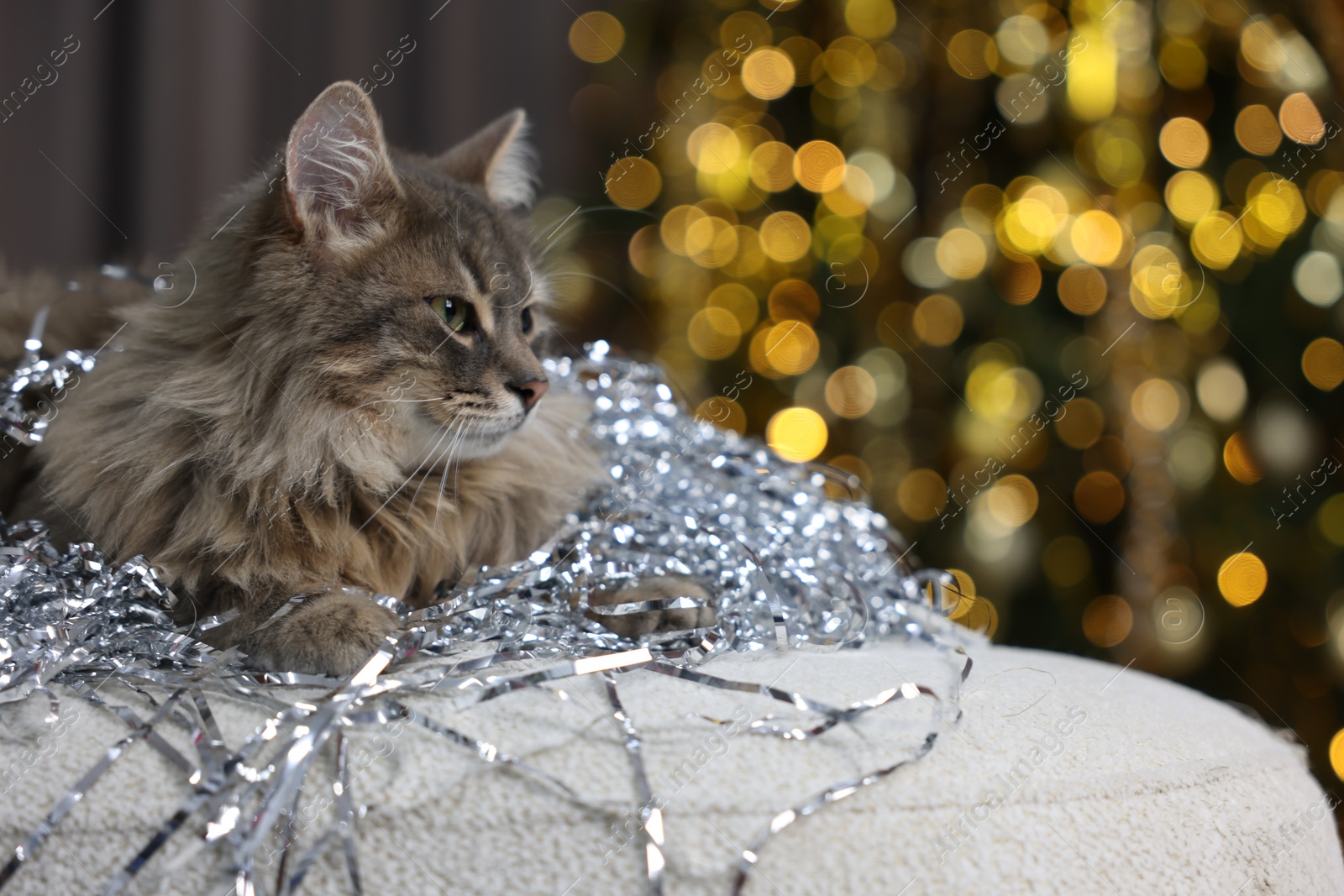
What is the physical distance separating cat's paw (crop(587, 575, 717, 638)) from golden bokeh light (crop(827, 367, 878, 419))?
125cm

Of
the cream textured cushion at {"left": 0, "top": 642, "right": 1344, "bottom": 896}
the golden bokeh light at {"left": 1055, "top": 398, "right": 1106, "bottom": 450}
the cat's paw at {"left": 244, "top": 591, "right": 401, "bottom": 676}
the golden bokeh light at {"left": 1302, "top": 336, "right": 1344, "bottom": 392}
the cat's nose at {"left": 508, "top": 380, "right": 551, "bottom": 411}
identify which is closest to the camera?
the cream textured cushion at {"left": 0, "top": 642, "right": 1344, "bottom": 896}

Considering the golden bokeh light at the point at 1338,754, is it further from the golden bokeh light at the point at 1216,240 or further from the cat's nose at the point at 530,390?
the cat's nose at the point at 530,390

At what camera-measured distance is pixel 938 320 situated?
2004 mm

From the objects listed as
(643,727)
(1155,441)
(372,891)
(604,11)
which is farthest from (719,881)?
(604,11)

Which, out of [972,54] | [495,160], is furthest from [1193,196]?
[495,160]

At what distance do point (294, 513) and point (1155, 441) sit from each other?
1.72 meters

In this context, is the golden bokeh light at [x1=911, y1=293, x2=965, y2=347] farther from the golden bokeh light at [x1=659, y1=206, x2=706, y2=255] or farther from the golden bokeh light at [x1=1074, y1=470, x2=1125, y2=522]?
the golden bokeh light at [x1=659, y1=206, x2=706, y2=255]

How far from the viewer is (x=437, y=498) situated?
0.95 meters

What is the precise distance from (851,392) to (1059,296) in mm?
495

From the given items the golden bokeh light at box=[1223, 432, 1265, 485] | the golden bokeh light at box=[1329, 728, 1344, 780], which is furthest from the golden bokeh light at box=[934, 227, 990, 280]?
the golden bokeh light at box=[1329, 728, 1344, 780]

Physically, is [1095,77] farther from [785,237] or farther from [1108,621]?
[1108,621]

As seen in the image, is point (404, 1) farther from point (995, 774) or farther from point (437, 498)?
point (995, 774)

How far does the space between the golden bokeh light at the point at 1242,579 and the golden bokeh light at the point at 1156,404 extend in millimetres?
325

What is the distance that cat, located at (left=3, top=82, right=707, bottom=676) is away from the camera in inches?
33.9
